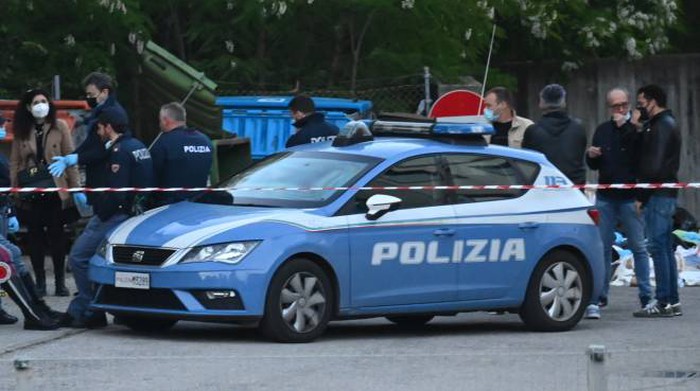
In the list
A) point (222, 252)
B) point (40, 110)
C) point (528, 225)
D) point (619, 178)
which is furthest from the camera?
point (40, 110)

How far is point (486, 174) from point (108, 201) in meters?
2.86

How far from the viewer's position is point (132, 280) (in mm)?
12273

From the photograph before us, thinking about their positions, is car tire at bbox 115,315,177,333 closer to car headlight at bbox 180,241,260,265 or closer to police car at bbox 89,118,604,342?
police car at bbox 89,118,604,342

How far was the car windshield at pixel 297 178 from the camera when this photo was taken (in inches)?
499

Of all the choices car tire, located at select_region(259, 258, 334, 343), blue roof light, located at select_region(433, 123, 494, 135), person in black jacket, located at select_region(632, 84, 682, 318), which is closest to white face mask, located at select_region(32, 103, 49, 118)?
blue roof light, located at select_region(433, 123, 494, 135)

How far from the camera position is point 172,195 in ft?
46.3

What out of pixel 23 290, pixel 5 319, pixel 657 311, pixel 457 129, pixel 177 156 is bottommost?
pixel 657 311

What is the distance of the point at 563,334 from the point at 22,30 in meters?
8.79

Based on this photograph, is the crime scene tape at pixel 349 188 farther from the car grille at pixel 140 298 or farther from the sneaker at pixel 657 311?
the sneaker at pixel 657 311

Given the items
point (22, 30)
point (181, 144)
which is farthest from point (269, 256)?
point (22, 30)

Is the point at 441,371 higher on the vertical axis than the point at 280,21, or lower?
lower

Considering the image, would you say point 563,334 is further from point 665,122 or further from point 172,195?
point 172,195

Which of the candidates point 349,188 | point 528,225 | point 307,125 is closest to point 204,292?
point 349,188

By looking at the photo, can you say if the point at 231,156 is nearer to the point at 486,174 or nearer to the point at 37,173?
the point at 37,173
